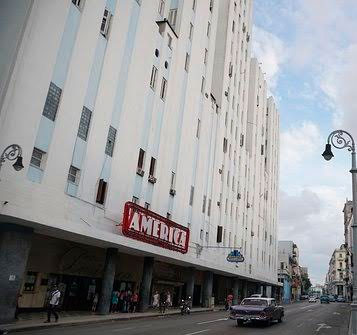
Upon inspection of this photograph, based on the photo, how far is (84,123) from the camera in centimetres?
2188

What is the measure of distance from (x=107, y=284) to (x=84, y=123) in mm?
9440

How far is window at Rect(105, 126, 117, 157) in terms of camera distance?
23888 millimetres

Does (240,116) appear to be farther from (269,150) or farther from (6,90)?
(6,90)

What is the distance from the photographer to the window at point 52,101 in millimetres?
19125

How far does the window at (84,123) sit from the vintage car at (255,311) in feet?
41.0

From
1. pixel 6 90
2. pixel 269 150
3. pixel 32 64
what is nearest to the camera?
pixel 6 90

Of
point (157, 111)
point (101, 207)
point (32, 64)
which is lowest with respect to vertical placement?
point (101, 207)

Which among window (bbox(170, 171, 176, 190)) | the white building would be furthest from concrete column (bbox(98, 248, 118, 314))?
window (bbox(170, 171, 176, 190))

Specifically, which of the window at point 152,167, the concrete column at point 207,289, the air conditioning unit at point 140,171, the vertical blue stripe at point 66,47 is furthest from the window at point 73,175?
the concrete column at point 207,289

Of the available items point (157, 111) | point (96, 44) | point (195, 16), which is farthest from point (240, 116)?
point (96, 44)

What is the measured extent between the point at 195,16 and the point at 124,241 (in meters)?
22.8

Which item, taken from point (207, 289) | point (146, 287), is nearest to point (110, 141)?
point (146, 287)

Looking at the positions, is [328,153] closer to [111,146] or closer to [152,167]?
[111,146]

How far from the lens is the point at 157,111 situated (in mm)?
29641
